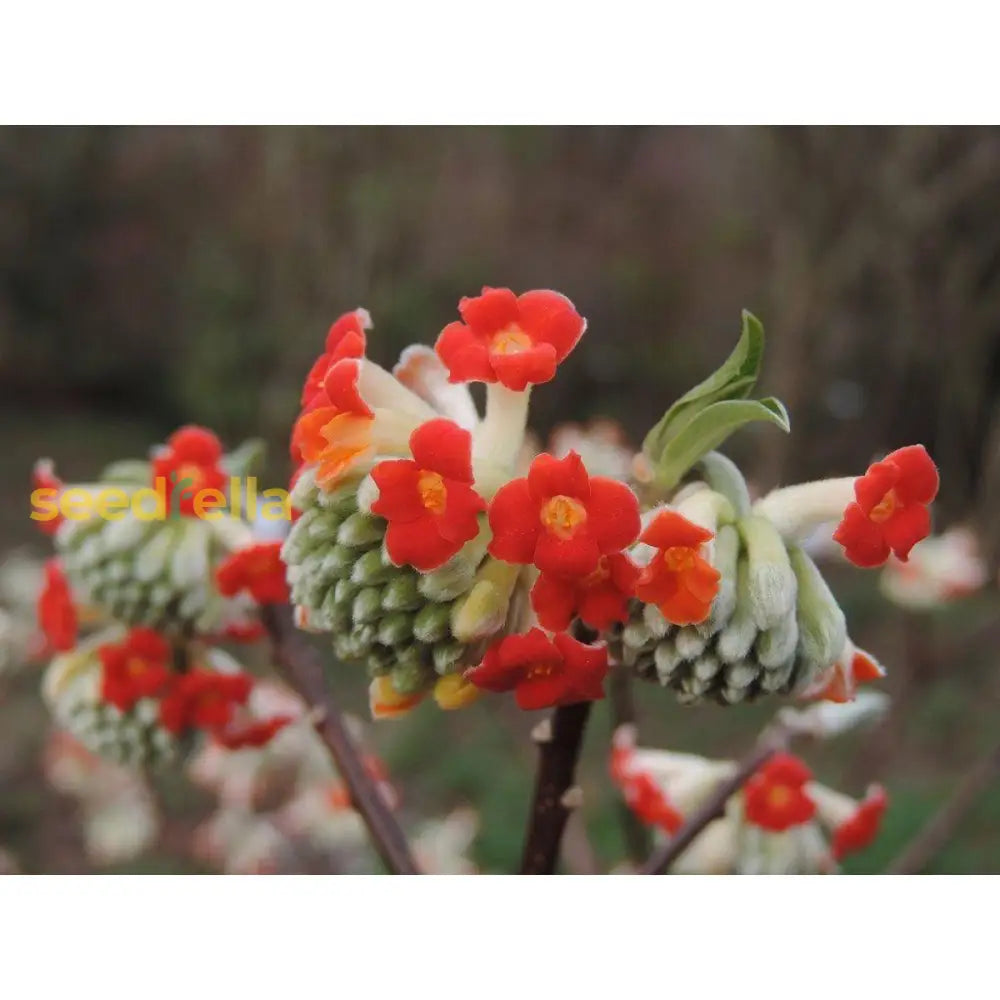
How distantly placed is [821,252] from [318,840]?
78.8 inches

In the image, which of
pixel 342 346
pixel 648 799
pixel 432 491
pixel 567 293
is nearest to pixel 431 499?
pixel 432 491

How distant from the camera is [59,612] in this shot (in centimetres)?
84

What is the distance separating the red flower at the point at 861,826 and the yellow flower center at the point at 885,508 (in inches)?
16.0

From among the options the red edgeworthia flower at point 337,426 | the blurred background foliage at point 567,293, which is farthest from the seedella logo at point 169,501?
the blurred background foliage at point 567,293

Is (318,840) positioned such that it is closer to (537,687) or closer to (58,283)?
(537,687)

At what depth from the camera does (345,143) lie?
2820 mm

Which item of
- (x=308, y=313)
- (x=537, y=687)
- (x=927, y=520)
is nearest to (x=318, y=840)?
(x=537, y=687)

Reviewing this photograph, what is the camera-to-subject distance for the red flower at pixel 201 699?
0.82 m

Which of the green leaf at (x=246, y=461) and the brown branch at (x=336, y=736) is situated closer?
the brown branch at (x=336, y=736)

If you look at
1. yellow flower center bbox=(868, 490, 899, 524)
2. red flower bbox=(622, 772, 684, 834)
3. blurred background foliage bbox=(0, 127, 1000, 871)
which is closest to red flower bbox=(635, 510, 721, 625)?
yellow flower center bbox=(868, 490, 899, 524)

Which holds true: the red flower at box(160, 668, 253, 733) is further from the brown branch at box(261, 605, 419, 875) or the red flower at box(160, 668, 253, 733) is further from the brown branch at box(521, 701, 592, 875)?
the brown branch at box(521, 701, 592, 875)

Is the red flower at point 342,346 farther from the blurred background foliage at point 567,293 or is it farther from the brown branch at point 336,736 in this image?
the blurred background foliage at point 567,293

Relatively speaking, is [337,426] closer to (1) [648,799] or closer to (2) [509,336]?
(2) [509,336]

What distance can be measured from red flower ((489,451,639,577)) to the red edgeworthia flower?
0.09 meters
